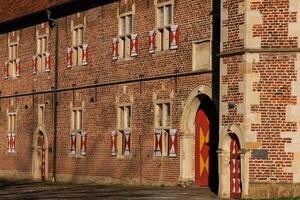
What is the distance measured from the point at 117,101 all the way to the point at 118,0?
324cm

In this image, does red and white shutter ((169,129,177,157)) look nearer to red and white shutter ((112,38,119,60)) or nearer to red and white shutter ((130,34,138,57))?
red and white shutter ((130,34,138,57))

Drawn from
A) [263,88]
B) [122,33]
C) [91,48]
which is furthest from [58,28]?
[263,88]

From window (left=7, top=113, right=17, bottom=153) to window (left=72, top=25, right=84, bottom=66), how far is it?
21.5ft

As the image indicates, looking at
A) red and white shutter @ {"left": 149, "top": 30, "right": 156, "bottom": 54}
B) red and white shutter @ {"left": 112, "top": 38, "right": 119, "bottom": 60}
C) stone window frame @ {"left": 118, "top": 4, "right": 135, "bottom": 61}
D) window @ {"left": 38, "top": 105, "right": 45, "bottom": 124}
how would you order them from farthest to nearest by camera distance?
window @ {"left": 38, "top": 105, "right": 45, "bottom": 124}, red and white shutter @ {"left": 112, "top": 38, "right": 119, "bottom": 60}, stone window frame @ {"left": 118, "top": 4, "right": 135, "bottom": 61}, red and white shutter @ {"left": 149, "top": 30, "right": 156, "bottom": 54}

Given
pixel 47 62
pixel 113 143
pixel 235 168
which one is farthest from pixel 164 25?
pixel 47 62

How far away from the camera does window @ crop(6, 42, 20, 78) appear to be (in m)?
39.1

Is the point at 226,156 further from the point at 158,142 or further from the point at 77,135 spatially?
the point at 77,135

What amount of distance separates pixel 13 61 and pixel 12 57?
0.20 m

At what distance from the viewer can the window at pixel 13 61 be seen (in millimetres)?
39062

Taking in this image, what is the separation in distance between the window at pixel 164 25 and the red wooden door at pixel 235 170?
5.22 metres

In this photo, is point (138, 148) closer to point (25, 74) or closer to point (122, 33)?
point (122, 33)

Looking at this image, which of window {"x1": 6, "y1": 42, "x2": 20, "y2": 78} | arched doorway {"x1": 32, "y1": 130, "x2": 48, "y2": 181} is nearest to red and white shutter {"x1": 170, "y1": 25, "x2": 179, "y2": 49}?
arched doorway {"x1": 32, "y1": 130, "x2": 48, "y2": 181}

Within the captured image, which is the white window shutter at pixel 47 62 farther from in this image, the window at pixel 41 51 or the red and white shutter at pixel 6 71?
the red and white shutter at pixel 6 71

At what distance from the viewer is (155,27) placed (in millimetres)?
28000
